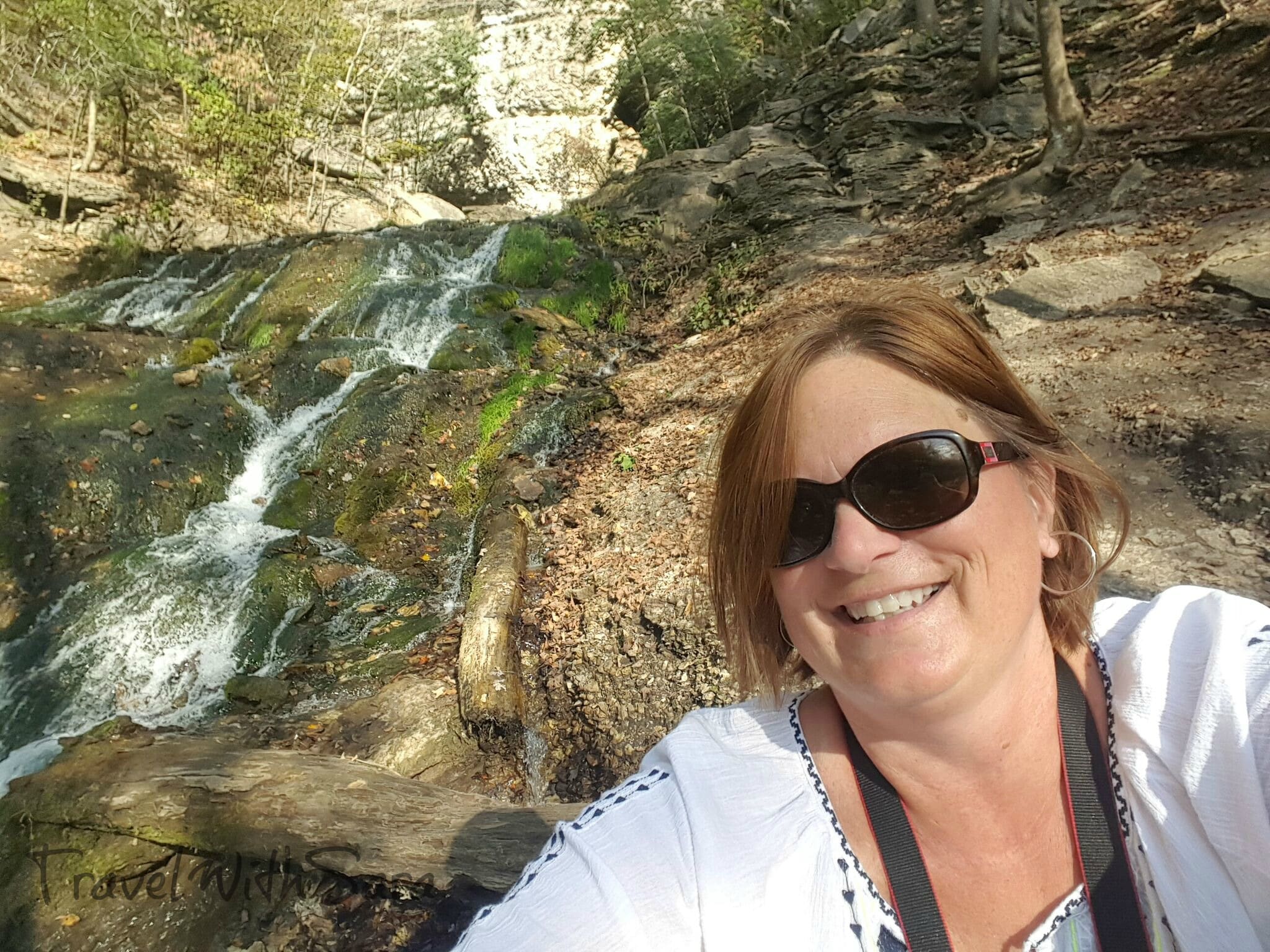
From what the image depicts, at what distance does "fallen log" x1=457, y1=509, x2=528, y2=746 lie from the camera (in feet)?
15.2

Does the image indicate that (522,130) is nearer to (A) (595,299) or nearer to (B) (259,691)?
(A) (595,299)

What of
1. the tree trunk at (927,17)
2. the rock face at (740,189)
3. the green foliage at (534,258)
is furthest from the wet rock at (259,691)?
the tree trunk at (927,17)

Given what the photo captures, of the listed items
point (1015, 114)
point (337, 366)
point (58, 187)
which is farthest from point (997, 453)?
point (58, 187)

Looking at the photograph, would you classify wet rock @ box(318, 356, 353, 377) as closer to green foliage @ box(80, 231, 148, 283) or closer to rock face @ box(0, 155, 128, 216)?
green foliage @ box(80, 231, 148, 283)

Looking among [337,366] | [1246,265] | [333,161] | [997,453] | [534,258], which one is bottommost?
[997,453]

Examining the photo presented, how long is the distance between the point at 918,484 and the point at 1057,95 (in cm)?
1165

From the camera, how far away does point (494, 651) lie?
5.00m

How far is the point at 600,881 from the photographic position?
124cm

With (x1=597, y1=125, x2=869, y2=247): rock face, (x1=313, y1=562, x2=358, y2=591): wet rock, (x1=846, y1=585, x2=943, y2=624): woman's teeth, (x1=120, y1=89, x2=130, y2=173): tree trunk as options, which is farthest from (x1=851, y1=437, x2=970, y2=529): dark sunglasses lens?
(x1=120, y1=89, x2=130, y2=173): tree trunk

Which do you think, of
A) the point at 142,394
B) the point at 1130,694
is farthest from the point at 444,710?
the point at 142,394

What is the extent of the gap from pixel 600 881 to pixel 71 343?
1182cm

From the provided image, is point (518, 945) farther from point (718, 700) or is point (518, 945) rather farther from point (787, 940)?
point (718, 700)

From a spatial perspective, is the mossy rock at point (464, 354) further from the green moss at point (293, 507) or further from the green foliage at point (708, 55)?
the green foliage at point (708, 55)

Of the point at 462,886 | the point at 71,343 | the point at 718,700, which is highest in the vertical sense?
the point at 71,343
